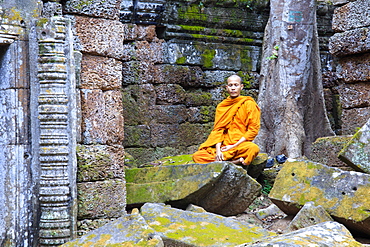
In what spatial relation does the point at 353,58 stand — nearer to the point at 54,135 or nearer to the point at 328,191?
the point at 328,191

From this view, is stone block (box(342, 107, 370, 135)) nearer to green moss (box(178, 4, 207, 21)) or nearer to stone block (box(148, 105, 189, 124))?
stone block (box(148, 105, 189, 124))

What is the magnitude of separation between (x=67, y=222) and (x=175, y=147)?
15.6 feet

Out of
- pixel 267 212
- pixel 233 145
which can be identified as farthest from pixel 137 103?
pixel 267 212

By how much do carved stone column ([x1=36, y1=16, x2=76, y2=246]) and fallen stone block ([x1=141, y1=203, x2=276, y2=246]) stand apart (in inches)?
28.6

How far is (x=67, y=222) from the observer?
446cm

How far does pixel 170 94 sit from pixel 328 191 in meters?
4.68

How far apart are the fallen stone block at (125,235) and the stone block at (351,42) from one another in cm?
416

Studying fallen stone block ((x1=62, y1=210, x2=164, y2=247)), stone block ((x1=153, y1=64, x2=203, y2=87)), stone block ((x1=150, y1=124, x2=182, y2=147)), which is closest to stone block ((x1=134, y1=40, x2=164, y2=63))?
stone block ((x1=153, y1=64, x2=203, y2=87))

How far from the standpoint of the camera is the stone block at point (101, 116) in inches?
192

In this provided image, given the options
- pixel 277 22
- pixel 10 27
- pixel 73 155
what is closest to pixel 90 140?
pixel 73 155

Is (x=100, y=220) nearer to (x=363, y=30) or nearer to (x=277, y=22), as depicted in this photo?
(x=363, y=30)

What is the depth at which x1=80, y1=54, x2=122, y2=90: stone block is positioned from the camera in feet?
16.1

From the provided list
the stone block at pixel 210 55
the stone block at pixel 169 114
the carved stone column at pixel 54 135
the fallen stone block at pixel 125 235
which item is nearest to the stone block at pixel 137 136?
the stone block at pixel 169 114

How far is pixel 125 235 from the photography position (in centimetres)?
356
